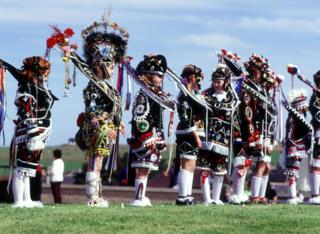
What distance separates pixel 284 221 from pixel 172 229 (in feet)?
5.11

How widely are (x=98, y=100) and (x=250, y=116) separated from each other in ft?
9.90

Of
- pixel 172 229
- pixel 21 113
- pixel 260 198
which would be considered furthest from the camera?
pixel 260 198

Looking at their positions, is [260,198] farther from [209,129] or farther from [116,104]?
[116,104]

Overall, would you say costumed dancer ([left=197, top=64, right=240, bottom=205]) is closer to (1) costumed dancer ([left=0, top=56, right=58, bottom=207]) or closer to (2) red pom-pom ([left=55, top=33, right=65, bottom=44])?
(2) red pom-pom ([left=55, top=33, right=65, bottom=44])

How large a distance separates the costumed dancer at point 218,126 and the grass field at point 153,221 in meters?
1.90

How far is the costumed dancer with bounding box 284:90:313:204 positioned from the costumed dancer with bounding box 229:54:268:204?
0.90 m

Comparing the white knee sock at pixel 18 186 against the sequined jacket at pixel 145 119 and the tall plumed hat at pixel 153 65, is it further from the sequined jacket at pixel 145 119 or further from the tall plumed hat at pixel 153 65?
the tall plumed hat at pixel 153 65

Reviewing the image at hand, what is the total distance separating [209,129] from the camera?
52.8 ft

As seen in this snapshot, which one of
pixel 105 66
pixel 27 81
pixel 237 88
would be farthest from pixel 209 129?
pixel 27 81

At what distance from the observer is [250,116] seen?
16781 mm

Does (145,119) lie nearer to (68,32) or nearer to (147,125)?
(147,125)

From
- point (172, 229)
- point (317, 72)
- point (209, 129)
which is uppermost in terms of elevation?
point (317, 72)

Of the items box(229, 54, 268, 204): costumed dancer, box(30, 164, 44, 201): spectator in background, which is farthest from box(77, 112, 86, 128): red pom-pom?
box(30, 164, 44, 201): spectator in background

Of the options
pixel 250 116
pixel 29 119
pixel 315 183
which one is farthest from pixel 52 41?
pixel 315 183
